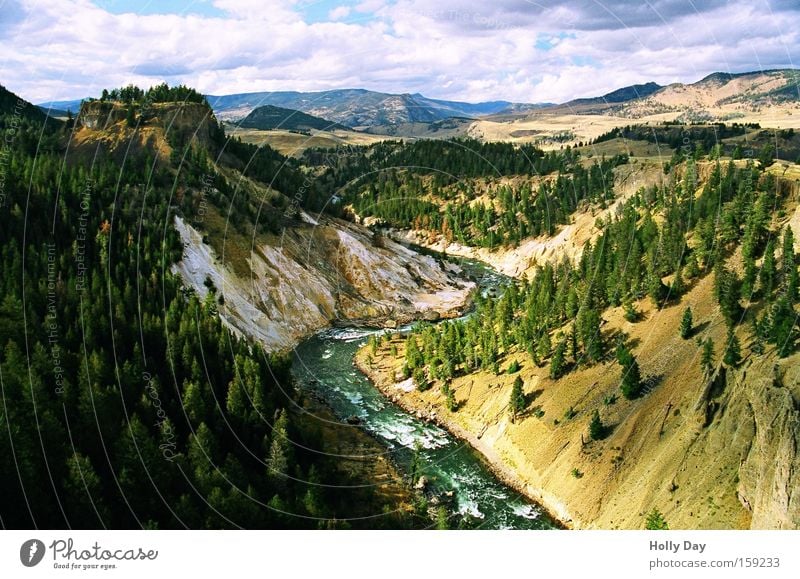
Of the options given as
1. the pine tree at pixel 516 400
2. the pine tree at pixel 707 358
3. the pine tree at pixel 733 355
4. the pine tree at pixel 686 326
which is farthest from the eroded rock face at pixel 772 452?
the pine tree at pixel 516 400

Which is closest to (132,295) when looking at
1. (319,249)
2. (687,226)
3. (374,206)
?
(319,249)

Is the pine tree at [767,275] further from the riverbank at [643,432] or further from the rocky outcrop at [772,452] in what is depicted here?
the rocky outcrop at [772,452]

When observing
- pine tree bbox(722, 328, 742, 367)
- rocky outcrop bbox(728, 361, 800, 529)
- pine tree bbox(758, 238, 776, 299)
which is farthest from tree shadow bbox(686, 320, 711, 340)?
rocky outcrop bbox(728, 361, 800, 529)

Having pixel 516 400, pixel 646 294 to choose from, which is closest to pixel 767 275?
pixel 646 294

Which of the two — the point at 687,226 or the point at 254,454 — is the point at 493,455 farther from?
the point at 687,226

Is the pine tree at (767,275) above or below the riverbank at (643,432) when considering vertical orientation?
above

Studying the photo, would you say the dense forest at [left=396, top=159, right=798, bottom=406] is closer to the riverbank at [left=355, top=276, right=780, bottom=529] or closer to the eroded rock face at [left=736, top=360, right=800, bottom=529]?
the riverbank at [left=355, top=276, right=780, bottom=529]
